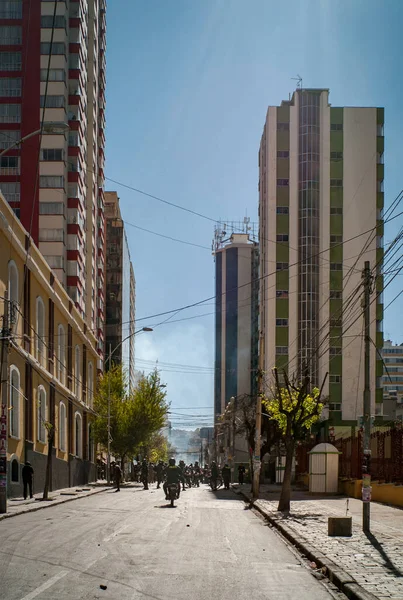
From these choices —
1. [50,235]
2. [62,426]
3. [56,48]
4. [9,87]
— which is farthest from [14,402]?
Answer: [56,48]

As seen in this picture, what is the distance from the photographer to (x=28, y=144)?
63875mm

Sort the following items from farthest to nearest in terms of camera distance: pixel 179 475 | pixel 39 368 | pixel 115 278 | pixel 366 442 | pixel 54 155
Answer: pixel 115 278
pixel 54 155
pixel 39 368
pixel 179 475
pixel 366 442

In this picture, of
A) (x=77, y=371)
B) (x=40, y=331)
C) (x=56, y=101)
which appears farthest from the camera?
(x=56, y=101)

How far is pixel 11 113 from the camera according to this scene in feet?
214

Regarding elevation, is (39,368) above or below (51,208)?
below

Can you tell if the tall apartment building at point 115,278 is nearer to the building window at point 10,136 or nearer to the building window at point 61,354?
the building window at point 10,136

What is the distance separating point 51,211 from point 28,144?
16.5 ft

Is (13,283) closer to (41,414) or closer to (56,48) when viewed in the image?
(41,414)

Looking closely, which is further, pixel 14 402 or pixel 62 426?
pixel 62 426

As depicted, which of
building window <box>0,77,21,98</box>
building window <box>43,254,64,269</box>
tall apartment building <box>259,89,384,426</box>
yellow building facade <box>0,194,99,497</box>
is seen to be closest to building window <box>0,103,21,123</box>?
building window <box>0,77,21,98</box>

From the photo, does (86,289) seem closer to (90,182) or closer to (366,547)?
(90,182)

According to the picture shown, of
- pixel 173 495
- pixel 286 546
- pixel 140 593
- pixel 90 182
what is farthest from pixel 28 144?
pixel 140 593

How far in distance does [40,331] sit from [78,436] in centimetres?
1448

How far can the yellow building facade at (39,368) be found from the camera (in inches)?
1326
